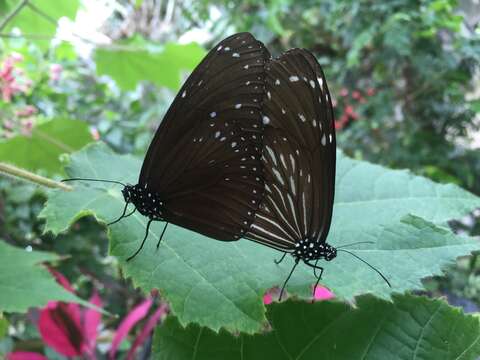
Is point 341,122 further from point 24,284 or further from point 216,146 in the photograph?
point 24,284

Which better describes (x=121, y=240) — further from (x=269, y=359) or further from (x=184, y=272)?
(x=269, y=359)

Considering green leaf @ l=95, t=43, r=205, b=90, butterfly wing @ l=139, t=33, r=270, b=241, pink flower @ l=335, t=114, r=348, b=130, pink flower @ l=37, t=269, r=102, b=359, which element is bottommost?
pink flower @ l=37, t=269, r=102, b=359

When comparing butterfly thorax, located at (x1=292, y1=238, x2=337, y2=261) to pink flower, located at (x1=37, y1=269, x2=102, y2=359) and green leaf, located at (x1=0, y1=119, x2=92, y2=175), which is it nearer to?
pink flower, located at (x1=37, y1=269, x2=102, y2=359)

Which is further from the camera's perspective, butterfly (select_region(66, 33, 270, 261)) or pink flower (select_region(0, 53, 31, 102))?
pink flower (select_region(0, 53, 31, 102))

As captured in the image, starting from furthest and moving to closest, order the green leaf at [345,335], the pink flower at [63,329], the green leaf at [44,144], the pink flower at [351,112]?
the pink flower at [351,112] < the green leaf at [44,144] < the pink flower at [63,329] < the green leaf at [345,335]

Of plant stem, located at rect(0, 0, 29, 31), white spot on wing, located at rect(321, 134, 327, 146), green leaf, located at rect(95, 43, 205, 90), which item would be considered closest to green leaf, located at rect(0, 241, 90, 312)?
white spot on wing, located at rect(321, 134, 327, 146)

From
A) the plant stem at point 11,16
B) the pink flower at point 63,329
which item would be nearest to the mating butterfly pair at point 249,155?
the pink flower at point 63,329

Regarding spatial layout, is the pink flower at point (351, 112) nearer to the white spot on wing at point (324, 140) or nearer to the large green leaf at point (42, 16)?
the large green leaf at point (42, 16)
